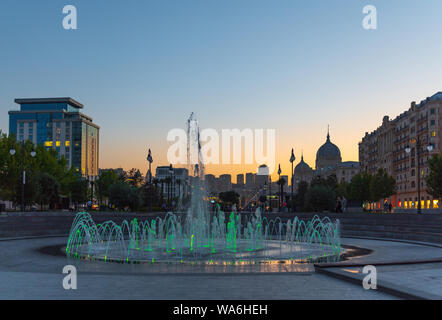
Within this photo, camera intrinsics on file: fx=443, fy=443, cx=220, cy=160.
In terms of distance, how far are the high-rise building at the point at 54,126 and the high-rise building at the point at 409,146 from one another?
10524cm

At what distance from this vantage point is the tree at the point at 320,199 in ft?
133

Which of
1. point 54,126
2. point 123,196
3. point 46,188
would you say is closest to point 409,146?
point 123,196

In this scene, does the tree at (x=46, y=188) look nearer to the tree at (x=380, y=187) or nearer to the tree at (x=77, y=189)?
the tree at (x=77, y=189)

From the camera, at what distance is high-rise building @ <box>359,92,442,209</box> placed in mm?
74000

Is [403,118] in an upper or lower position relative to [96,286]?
upper

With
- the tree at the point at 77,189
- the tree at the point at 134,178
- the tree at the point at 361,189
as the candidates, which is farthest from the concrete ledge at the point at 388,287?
the tree at the point at 134,178

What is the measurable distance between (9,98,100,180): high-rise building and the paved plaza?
Result: 520 feet

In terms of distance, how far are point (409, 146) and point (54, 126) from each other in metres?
131

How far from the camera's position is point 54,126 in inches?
6398

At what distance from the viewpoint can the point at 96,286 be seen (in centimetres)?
934

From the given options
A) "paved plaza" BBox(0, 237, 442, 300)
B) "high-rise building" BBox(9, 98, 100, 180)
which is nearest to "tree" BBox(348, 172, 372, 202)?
"paved plaza" BBox(0, 237, 442, 300)
